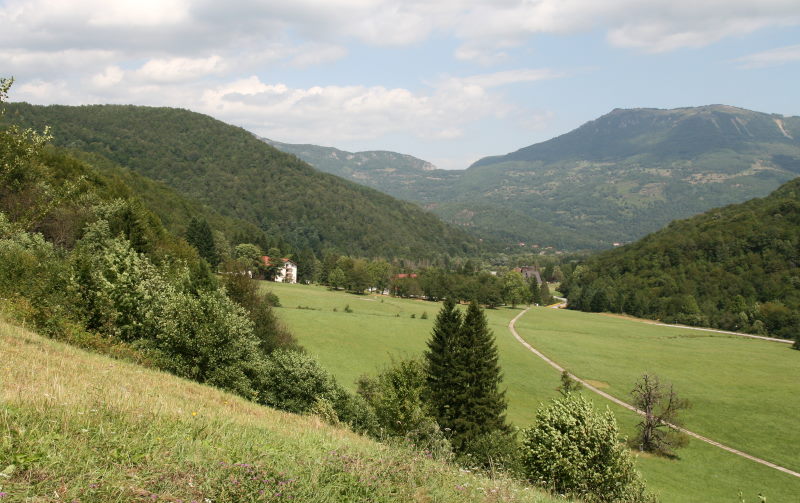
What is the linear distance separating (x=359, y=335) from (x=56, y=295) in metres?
44.3

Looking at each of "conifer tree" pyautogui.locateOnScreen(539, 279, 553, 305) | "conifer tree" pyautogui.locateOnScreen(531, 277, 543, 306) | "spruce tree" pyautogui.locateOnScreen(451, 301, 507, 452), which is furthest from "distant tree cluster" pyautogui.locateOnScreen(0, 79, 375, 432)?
"conifer tree" pyautogui.locateOnScreen(539, 279, 553, 305)

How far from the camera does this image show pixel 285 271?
5285 inches

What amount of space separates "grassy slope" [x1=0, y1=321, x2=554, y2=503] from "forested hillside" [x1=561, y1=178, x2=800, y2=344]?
126 meters

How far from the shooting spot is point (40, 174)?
51.5m

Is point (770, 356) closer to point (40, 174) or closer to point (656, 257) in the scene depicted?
point (656, 257)

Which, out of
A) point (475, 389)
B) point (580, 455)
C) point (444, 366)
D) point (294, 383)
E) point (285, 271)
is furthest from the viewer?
point (285, 271)

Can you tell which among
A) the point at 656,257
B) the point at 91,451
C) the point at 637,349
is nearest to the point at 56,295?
the point at 91,451

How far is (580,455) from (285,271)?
393ft

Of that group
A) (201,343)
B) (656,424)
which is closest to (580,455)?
(201,343)

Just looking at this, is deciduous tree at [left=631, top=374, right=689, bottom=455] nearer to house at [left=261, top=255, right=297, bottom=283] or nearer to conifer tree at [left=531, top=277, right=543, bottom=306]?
house at [left=261, top=255, right=297, bottom=283]

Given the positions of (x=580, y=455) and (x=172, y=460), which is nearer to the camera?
(x=172, y=460)

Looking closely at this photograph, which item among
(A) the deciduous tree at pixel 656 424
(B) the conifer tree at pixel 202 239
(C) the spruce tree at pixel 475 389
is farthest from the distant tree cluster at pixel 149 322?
(B) the conifer tree at pixel 202 239

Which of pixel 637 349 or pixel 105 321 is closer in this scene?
pixel 105 321

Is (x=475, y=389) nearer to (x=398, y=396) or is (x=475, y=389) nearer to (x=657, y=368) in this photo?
(x=398, y=396)
